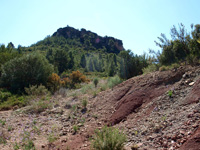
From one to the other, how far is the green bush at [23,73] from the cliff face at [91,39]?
2652 inches

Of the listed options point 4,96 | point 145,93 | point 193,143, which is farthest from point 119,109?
point 4,96

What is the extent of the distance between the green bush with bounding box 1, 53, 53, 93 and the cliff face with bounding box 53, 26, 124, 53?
67.4 metres

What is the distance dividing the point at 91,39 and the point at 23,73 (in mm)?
74045

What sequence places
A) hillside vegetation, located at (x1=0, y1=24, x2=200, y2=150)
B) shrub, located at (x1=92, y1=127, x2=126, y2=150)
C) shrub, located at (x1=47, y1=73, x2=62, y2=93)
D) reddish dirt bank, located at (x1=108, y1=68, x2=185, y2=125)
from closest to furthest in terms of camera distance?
shrub, located at (x1=92, y1=127, x2=126, y2=150)
hillside vegetation, located at (x1=0, y1=24, x2=200, y2=150)
reddish dirt bank, located at (x1=108, y1=68, x2=185, y2=125)
shrub, located at (x1=47, y1=73, x2=62, y2=93)

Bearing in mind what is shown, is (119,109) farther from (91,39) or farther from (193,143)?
(91,39)

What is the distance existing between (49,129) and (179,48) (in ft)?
22.9

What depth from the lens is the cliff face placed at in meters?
85.2

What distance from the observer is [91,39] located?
8706cm

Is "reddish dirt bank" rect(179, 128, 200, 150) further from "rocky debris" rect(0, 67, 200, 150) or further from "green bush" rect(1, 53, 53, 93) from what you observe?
"green bush" rect(1, 53, 53, 93)

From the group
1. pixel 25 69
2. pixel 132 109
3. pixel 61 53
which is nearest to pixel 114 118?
pixel 132 109

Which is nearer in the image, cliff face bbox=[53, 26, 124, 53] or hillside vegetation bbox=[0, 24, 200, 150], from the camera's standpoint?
hillside vegetation bbox=[0, 24, 200, 150]

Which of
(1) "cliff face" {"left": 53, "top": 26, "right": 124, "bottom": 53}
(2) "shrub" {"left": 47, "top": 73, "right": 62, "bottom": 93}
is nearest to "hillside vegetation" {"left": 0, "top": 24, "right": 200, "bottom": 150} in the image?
(2) "shrub" {"left": 47, "top": 73, "right": 62, "bottom": 93}

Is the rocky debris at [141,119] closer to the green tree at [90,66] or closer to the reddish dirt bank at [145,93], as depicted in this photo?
the reddish dirt bank at [145,93]

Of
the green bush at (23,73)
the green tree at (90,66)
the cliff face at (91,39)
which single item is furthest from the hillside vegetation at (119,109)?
the cliff face at (91,39)
